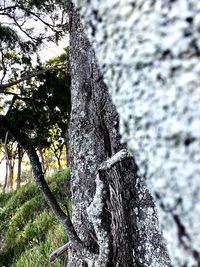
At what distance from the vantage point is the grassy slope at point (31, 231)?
587cm

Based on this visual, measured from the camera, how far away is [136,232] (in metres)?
2.56

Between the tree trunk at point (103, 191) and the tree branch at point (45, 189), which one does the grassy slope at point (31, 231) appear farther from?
the tree trunk at point (103, 191)

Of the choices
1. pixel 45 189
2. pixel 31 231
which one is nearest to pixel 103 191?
pixel 45 189

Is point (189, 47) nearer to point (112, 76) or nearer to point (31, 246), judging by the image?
point (112, 76)

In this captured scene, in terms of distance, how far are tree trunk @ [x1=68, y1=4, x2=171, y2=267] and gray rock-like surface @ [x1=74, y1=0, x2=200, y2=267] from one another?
1.76m

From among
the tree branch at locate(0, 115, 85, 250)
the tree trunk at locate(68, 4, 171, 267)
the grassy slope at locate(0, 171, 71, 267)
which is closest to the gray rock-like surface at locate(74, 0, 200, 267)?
the tree trunk at locate(68, 4, 171, 267)

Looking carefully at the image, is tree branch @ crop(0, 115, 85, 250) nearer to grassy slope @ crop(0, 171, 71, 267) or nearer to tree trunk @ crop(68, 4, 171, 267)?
tree trunk @ crop(68, 4, 171, 267)

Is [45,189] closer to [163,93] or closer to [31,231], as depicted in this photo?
[163,93]

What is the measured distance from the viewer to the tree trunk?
2.52 meters

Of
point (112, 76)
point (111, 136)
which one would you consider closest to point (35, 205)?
point (111, 136)

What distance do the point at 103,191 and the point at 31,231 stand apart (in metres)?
5.23

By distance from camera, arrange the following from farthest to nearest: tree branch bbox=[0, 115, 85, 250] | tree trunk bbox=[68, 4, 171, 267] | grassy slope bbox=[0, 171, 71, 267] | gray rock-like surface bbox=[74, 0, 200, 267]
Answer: grassy slope bbox=[0, 171, 71, 267]
tree branch bbox=[0, 115, 85, 250]
tree trunk bbox=[68, 4, 171, 267]
gray rock-like surface bbox=[74, 0, 200, 267]

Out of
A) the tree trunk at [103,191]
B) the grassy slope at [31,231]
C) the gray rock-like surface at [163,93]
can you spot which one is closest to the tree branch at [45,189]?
the tree trunk at [103,191]

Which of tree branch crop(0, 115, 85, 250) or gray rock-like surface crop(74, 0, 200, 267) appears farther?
tree branch crop(0, 115, 85, 250)
